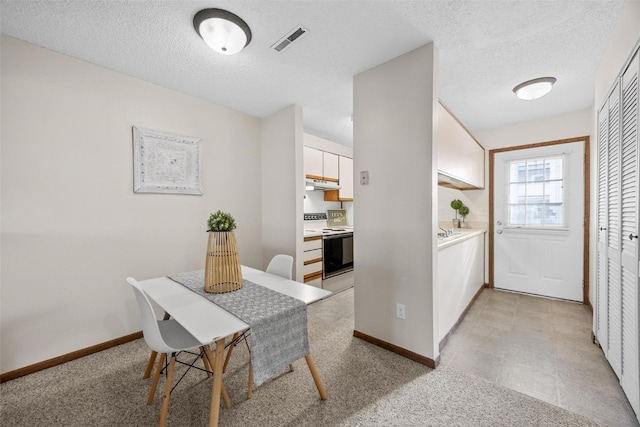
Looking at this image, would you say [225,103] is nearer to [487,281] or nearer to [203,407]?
[203,407]

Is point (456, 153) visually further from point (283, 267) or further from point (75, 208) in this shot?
point (75, 208)

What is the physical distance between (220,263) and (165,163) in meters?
1.52

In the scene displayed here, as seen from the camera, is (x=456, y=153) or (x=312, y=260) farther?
(x=312, y=260)

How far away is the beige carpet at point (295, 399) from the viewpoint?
1434mm

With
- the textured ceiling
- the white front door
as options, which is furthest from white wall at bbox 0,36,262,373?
the white front door

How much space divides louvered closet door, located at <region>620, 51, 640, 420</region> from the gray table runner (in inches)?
Result: 70.5

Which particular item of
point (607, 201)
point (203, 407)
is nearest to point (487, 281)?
point (607, 201)

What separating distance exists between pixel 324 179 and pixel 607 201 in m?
2.84

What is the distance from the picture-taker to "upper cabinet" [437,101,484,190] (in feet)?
7.43

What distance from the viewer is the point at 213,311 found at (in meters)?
1.33

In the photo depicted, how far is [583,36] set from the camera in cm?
178

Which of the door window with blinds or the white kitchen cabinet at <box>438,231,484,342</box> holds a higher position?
the door window with blinds

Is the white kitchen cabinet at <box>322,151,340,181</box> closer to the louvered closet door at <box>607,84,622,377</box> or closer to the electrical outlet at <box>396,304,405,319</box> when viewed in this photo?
the electrical outlet at <box>396,304,405,319</box>

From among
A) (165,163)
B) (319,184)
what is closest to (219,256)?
(165,163)
